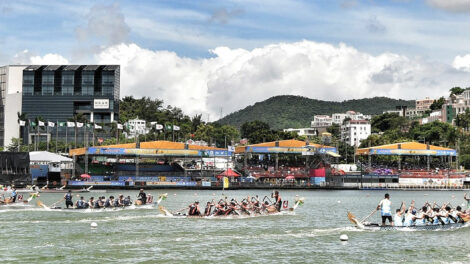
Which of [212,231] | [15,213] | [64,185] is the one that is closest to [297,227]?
[212,231]

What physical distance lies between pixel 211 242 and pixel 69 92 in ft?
542

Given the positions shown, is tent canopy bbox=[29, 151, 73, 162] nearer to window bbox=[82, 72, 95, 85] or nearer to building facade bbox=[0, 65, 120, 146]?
building facade bbox=[0, 65, 120, 146]

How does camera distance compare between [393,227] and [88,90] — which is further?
[88,90]

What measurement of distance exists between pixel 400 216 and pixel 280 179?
284ft

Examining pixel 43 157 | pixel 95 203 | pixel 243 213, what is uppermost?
pixel 43 157

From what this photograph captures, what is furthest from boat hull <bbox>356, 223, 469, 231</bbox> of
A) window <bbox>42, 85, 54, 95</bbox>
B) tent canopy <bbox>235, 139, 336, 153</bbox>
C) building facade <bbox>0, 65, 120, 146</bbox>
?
window <bbox>42, 85, 54, 95</bbox>

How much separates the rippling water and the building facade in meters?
145

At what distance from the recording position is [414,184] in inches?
5113

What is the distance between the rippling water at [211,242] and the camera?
3319 cm

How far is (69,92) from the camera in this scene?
640 ft

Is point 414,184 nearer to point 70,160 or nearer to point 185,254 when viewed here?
point 70,160

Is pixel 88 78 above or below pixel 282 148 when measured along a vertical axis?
above

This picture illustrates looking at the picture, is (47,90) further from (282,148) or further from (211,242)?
(211,242)

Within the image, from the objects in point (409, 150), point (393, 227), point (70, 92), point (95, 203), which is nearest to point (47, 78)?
point (70, 92)
